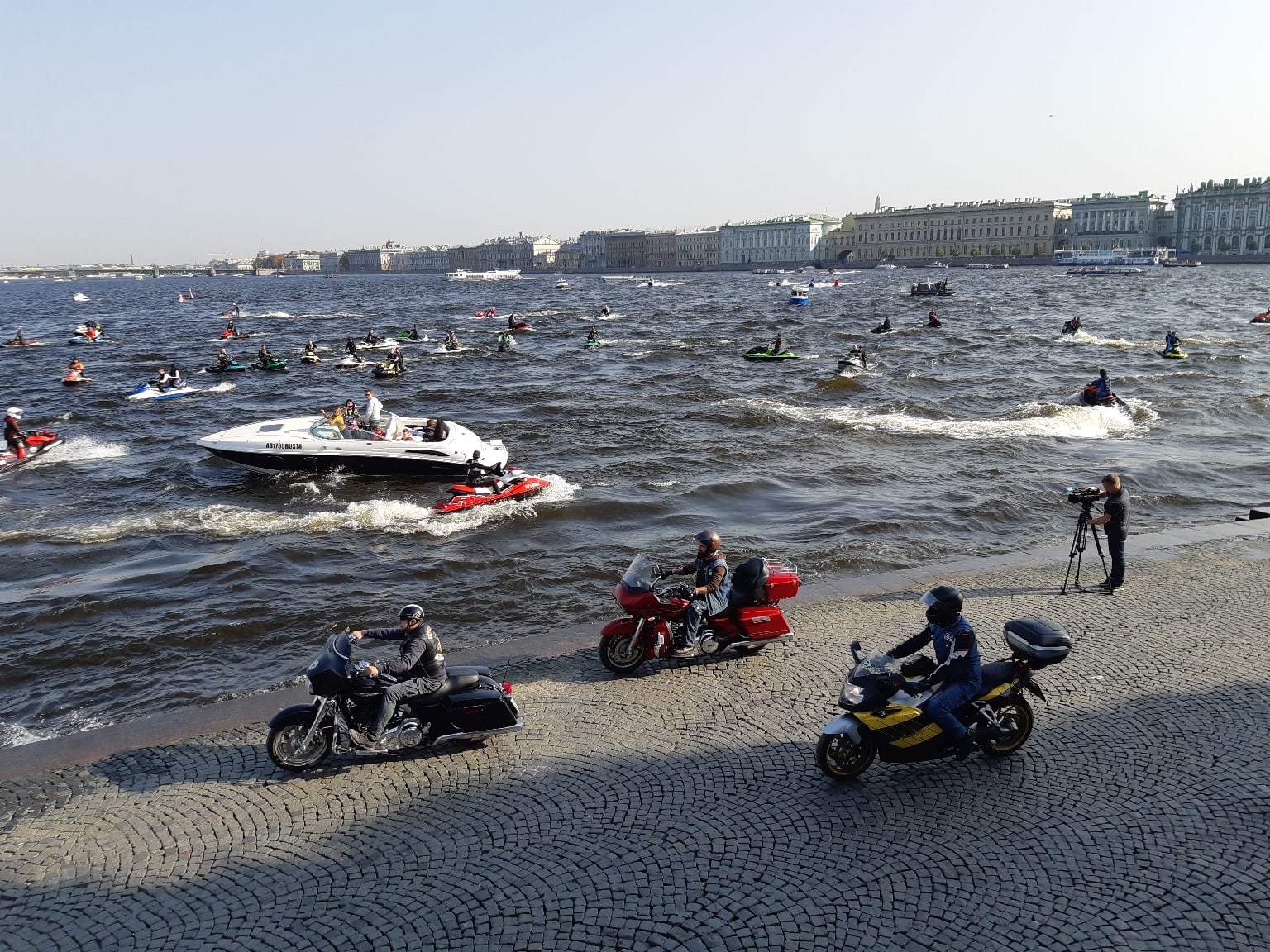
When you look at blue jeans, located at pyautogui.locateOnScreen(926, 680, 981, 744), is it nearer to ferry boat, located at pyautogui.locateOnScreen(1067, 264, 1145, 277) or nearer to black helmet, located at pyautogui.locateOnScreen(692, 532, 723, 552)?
black helmet, located at pyautogui.locateOnScreen(692, 532, 723, 552)

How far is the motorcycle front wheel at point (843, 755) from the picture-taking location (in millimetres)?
8039

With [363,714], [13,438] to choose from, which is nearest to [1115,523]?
[363,714]

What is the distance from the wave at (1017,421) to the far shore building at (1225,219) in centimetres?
17866

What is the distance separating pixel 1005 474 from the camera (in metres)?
23.3

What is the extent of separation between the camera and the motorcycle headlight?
816 cm

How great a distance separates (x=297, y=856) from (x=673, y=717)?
366cm

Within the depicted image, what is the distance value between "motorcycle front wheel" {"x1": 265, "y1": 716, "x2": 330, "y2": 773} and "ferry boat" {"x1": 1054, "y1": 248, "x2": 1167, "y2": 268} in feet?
603

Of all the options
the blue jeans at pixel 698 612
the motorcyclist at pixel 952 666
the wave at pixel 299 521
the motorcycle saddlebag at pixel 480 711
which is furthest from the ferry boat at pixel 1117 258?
the motorcycle saddlebag at pixel 480 711

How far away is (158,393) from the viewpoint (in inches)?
1551

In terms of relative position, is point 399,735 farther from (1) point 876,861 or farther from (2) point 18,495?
(2) point 18,495

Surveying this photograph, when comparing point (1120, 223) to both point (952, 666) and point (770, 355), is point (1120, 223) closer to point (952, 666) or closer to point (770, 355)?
point (770, 355)

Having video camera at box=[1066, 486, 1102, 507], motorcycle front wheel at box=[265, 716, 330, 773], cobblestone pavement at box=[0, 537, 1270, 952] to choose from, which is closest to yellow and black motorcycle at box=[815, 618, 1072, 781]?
cobblestone pavement at box=[0, 537, 1270, 952]

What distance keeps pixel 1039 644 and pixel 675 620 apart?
3.91 m

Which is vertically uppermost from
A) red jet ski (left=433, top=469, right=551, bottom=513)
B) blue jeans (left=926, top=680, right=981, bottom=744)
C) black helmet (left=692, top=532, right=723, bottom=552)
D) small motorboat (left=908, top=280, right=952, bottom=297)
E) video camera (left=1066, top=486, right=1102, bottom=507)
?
small motorboat (left=908, top=280, right=952, bottom=297)
